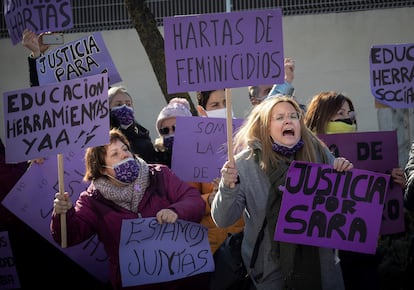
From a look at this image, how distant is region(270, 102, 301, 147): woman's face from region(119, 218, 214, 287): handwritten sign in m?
0.87

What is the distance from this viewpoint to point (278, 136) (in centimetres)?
445

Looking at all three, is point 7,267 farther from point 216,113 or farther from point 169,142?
point 216,113

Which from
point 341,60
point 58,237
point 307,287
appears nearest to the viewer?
point 307,287

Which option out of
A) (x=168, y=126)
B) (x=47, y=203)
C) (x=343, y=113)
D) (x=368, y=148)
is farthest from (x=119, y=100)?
(x=368, y=148)

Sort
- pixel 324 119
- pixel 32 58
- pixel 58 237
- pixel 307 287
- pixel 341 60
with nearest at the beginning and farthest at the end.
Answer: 1. pixel 307 287
2. pixel 58 237
3. pixel 324 119
4. pixel 32 58
5. pixel 341 60

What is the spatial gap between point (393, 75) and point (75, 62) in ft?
6.90

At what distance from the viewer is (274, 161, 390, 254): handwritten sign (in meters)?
4.36

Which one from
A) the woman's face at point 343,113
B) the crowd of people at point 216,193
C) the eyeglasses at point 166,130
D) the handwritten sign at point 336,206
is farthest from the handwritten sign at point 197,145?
the handwritten sign at point 336,206

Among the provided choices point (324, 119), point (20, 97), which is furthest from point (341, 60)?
point (20, 97)

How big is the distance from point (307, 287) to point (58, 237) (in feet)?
4.63

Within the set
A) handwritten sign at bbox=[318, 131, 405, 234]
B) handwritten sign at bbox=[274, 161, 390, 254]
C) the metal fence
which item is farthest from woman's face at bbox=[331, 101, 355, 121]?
the metal fence

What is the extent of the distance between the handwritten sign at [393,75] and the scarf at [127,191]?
1775mm

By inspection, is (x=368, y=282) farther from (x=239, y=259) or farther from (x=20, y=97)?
(x=20, y=97)

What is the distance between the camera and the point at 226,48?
4.72 metres
